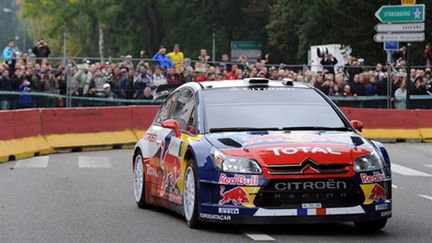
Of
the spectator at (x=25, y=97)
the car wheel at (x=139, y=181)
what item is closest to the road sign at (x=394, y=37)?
the spectator at (x=25, y=97)

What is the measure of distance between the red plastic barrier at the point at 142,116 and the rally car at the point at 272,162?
46.2 feet

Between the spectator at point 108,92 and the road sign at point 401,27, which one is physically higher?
the road sign at point 401,27

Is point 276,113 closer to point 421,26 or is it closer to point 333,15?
point 421,26

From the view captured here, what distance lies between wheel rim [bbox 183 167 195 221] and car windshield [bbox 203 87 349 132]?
52 centimetres

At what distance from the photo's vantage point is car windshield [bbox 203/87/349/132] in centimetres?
1104

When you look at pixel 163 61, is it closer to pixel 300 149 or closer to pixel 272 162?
pixel 300 149

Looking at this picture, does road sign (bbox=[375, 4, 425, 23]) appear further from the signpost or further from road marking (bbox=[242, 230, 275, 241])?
road marking (bbox=[242, 230, 275, 241])

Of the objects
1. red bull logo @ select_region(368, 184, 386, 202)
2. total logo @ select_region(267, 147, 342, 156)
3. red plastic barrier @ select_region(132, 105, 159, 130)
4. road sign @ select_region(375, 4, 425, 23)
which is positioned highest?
road sign @ select_region(375, 4, 425, 23)

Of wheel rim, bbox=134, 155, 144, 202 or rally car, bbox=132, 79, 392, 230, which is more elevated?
rally car, bbox=132, 79, 392, 230

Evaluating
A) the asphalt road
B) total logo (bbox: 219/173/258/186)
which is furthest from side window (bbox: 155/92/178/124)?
total logo (bbox: 219/173/258/186)

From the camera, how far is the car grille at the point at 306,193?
9914 mm

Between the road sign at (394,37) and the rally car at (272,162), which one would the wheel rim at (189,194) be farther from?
the road sign at (394,37)

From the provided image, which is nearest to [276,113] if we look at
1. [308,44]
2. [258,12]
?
[308,44]

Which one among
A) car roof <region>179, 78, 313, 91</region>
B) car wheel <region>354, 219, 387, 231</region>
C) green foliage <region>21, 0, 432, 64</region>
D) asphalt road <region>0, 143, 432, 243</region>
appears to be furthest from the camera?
green foliage <region>21, 0, 432, 64</region>
